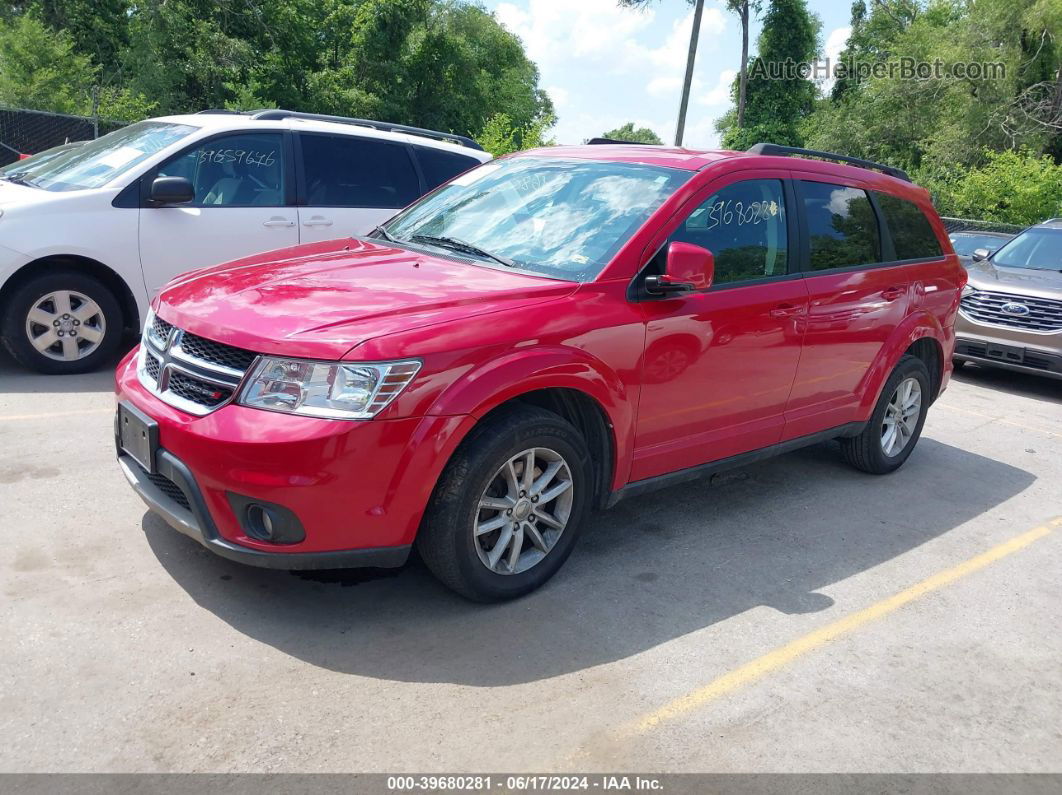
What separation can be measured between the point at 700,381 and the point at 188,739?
264cm

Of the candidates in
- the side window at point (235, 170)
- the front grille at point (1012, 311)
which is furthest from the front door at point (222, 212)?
the front grille at point (1012, 311)

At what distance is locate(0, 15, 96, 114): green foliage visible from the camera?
23094 millimetres

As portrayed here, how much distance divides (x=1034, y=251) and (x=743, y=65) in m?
33.2

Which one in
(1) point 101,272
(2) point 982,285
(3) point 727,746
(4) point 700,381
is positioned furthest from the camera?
(2) point 982,285

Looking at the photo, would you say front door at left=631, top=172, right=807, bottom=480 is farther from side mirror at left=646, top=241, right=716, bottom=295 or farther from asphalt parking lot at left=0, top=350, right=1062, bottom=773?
asphalt parking lot at left=0, top=350, right=1062, bottom=773

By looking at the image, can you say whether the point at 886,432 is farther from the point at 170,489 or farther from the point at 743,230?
the point at 170,489

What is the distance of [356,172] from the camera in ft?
25.0

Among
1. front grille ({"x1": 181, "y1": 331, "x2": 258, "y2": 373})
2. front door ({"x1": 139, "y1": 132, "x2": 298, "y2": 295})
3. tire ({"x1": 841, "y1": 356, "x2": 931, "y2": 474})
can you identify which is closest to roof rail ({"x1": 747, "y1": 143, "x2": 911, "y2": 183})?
tire ({"x1": 841, "y1": 356, "x2": 931, "y2": 474})

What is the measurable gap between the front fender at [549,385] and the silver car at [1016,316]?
6735mm

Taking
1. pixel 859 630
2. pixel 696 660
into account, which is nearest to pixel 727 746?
pixel 696 660

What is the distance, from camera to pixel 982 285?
998cm

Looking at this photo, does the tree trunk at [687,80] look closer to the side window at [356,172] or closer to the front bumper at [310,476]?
the side window at [356,172]

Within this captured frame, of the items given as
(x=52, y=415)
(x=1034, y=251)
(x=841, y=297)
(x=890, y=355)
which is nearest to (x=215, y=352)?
(x=52, y=415)

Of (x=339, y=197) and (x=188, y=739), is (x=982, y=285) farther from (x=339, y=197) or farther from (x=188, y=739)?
(x=188, y=739)
